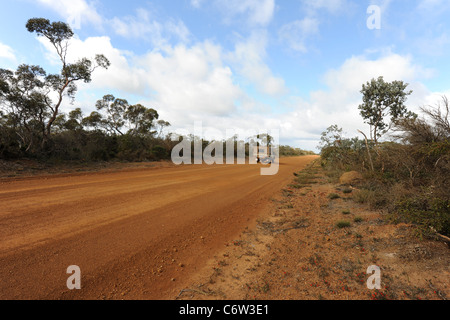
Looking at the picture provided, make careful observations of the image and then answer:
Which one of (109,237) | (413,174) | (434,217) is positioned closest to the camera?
(434,217)

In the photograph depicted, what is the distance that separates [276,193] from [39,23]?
2077 cm

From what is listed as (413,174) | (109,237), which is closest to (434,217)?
(413,174)

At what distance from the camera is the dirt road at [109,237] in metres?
2.70

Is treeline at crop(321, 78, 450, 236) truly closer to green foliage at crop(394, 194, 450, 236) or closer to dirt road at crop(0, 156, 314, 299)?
green foliage at crop(394, 194, 450, 236)

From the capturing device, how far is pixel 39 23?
14344 millimetres

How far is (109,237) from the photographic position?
13.0ft

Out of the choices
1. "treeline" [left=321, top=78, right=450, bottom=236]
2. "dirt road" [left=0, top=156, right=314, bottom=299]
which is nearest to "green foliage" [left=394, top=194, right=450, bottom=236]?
"treeline" [left=321, top=78, right=450, bottom=236]

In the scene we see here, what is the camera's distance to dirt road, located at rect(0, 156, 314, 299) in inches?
106

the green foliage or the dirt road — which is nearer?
the dirt road

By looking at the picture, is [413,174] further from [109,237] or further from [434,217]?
[109,237]

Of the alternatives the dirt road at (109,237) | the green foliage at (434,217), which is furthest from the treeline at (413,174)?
the dirt road at (109,237)

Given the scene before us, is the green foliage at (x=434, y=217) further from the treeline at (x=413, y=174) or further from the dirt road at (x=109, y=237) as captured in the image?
the dirt road at (x=109, y=237)

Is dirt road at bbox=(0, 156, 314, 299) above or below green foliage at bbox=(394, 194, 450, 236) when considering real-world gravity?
below

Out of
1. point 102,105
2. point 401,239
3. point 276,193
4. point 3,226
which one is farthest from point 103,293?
point 102,105
